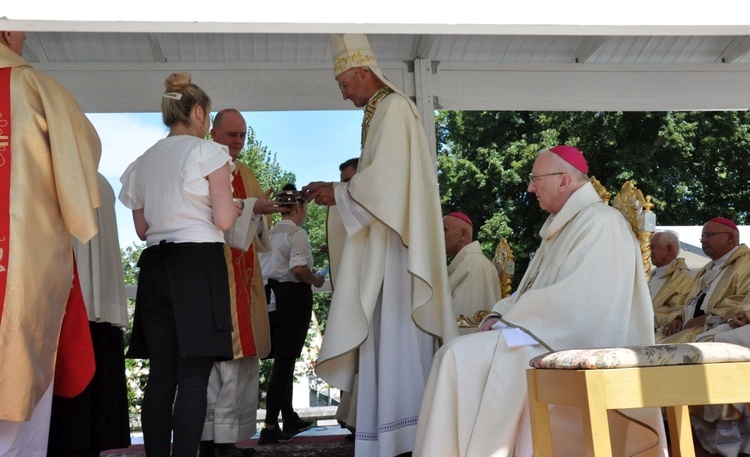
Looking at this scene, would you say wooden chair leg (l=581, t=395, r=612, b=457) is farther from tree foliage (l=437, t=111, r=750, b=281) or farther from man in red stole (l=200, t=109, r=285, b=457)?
tree foliage (l=437, t=111, r=750, b=281)

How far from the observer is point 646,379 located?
2.73m

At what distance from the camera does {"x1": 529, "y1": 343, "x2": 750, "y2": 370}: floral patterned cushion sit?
2.73m

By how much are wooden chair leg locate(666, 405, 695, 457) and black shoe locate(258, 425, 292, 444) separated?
10.5ft

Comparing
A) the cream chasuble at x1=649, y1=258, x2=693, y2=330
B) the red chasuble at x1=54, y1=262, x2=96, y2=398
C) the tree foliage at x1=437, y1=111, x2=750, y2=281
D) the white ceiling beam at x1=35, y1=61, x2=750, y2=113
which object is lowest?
the red chasuble at x1=54, y1=262, x2=96, y2=398

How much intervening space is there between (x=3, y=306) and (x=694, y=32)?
2545 mm

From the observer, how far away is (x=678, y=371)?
2756 mm

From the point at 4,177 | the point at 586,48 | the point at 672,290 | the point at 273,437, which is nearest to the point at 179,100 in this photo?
the point at 4,177

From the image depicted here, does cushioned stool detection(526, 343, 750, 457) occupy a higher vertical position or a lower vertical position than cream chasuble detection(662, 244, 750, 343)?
lower

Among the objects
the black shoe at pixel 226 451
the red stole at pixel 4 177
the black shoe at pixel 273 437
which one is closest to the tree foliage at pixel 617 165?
the black shoe at pixel 273 437

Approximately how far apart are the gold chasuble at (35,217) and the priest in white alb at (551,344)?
150 centimetres

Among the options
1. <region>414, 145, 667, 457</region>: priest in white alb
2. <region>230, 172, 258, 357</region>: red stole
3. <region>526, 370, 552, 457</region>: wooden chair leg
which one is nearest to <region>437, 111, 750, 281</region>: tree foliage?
<region>230, 172, 258, 357</region>: red stole

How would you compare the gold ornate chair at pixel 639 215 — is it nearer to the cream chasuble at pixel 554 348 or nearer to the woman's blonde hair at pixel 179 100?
the cream chasuble at pixel 554 348

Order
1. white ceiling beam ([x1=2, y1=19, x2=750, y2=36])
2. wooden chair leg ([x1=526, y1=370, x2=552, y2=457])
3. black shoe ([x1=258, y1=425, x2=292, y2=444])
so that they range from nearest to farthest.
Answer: white ceiling beam ([x1=2, y1=19, x2=750, y2=36]) → wooden chair leg ([x1=526, y1=370, x2=552, y2=457]) → black shoe ([x1=258, y1=425, x2=292, y2=444])

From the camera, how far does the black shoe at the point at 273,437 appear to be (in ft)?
19.0
